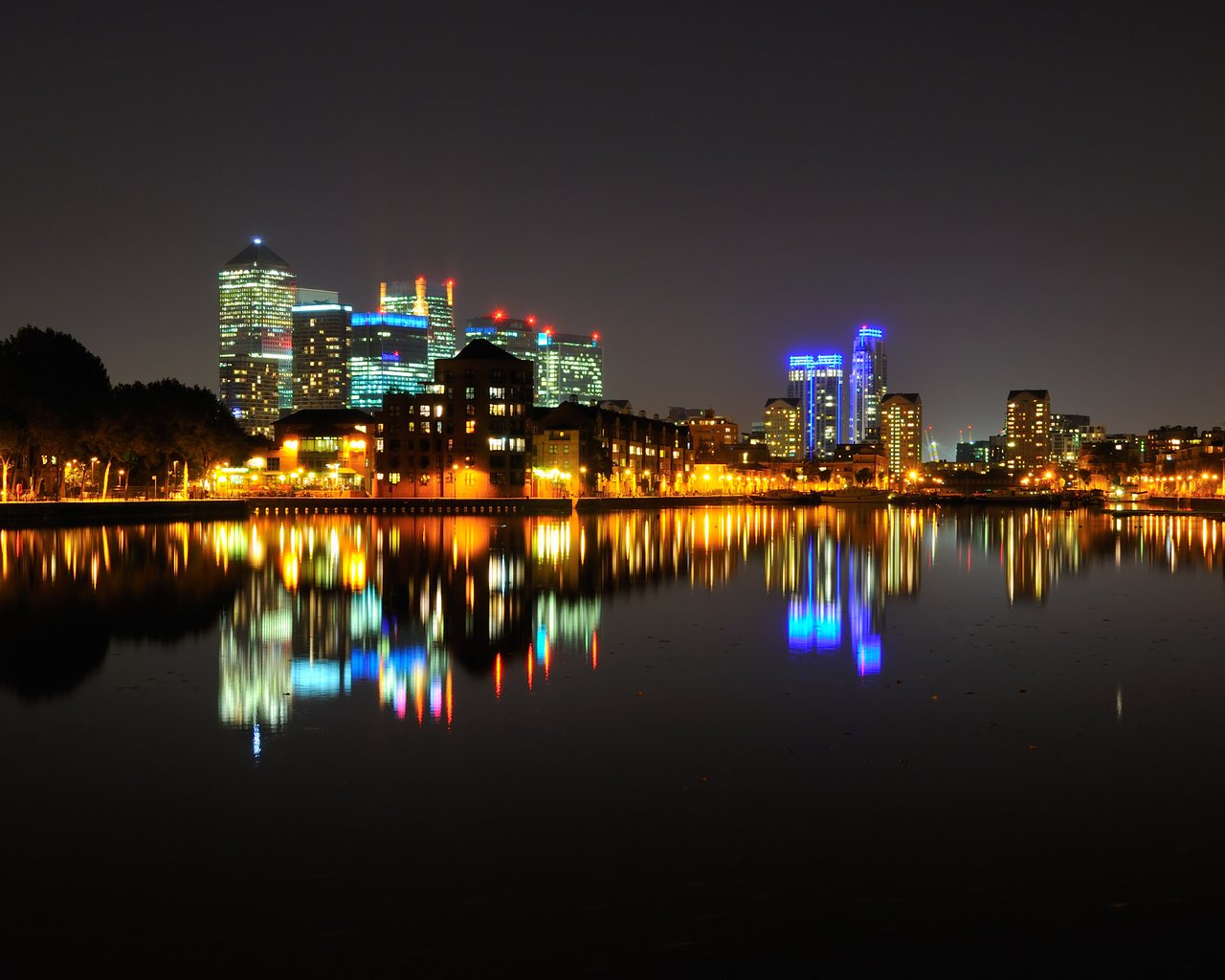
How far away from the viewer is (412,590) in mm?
35094

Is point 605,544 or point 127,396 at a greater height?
→ point 127,396

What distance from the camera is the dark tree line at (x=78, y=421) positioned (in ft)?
257

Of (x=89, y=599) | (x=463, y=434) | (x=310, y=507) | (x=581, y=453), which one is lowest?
(x=310, y=507)

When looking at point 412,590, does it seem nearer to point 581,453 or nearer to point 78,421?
point 78,421

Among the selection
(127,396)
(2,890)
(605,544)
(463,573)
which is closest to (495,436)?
(127,396)

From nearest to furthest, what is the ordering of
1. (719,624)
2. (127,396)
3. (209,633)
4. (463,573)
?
(209,633) < (719,624) < (463,573) < (127,396)

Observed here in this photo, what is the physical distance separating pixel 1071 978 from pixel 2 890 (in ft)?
30.6

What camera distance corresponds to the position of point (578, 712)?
17.4m

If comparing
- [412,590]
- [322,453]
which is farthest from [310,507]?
[412,590]

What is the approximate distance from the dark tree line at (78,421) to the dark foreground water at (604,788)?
182 feet

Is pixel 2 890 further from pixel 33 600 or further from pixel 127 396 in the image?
pixel 127 396

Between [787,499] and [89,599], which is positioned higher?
[89,599]

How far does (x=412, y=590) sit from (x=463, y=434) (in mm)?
108867

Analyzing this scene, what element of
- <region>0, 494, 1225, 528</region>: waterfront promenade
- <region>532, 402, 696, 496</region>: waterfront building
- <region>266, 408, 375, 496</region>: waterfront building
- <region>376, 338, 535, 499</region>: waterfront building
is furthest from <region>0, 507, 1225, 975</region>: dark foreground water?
Result: <region>266, 408, 375, 496</region>: waterfront building
